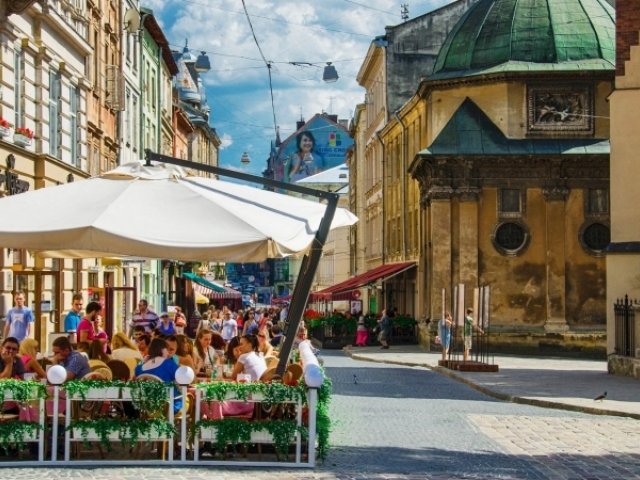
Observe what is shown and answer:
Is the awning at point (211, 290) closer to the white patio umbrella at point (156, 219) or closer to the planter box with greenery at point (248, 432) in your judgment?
the white patio umbrella at point (156, 219)

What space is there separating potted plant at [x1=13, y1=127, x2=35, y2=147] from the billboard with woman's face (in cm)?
11302

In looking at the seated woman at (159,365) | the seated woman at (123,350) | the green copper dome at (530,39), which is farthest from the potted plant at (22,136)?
the green copper dome at (530,39)

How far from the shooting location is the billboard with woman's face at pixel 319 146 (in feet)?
454

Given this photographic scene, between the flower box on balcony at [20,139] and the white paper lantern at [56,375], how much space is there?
1449 cm

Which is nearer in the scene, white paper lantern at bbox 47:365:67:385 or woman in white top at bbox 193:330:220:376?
white paper lantern at bbox 47:365:67:385

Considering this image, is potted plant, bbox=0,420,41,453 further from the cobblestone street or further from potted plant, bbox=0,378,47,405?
the cobblestone street

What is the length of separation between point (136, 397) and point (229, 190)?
8.58ft

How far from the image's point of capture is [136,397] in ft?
36.8

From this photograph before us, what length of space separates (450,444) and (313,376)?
9.65ft

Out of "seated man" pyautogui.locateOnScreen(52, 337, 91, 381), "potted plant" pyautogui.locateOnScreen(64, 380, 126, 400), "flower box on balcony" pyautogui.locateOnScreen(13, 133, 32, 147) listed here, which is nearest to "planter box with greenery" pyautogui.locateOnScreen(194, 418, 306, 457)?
"potted plant" pyautogui.locateOnScreen(64, 380, 126, 400)

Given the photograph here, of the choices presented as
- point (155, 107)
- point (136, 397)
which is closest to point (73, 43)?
point (136, 397)

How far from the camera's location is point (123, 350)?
47.9 ft

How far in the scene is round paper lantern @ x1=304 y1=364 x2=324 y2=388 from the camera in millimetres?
11352

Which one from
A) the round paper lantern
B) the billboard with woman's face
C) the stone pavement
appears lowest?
the stone pavement
